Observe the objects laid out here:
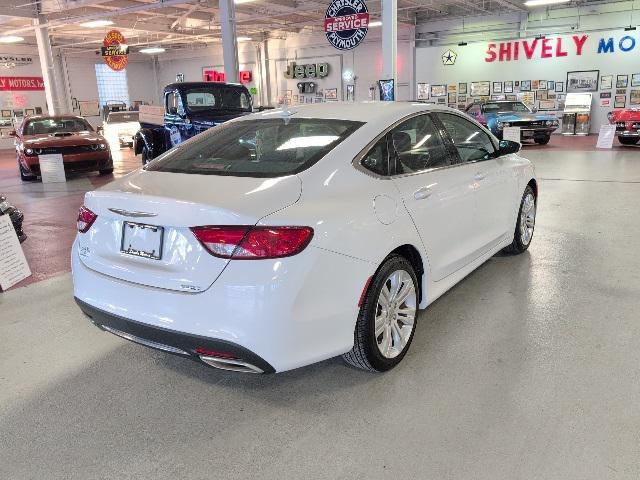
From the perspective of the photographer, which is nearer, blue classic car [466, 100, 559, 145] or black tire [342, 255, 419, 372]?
black tire [342, 255, 419, 372]

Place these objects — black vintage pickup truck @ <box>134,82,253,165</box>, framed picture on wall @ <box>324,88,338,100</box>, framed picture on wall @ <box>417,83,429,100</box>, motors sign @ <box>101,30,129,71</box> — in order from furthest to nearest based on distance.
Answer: framed picture on wall @ <box>324,88,338,100</box>
framed picture on wall @ <box>417,83,429,100</box>
motors sign @ <box>101,30,129,71</box>
black vintage pickup truck @ <box>134,82,253,165</box>

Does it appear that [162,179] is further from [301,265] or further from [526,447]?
[526,447]

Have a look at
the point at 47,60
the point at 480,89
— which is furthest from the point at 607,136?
the point at 47,60

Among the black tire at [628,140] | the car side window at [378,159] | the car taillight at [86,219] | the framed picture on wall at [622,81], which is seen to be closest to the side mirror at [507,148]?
the car side window at [378,159]

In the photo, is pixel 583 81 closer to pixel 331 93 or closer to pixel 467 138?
pixel 331 93

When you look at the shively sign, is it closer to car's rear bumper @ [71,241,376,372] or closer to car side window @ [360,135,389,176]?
car side window @ [360,135,389,176]

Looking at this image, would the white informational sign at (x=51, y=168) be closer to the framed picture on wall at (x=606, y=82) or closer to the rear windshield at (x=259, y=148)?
the rear windshield at (x=259, y=148)

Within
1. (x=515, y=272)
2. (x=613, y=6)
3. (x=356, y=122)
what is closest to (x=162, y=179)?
(x=356, y=122)

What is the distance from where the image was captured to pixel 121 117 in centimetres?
1878

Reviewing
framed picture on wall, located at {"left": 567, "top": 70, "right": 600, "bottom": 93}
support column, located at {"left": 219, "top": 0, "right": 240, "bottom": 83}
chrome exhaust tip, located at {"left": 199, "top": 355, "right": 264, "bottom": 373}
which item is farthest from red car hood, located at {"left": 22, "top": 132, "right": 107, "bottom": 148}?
Answer: framed picture on wall, located at {"left": 567, "top": 70, "right": 600, "bottom": 93}

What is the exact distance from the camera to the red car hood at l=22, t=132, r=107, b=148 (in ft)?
34.2

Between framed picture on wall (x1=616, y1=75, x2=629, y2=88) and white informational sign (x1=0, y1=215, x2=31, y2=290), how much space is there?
19.2 meters

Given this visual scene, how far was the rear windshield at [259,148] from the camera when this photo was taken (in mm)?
2539

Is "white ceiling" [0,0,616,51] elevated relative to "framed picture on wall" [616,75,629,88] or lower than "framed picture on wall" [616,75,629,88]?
elevated
